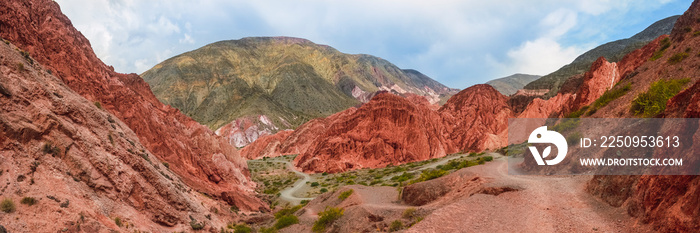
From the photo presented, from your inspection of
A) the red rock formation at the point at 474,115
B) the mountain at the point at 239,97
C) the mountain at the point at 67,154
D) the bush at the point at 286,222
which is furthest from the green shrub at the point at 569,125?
the mountain at the point at 239,97

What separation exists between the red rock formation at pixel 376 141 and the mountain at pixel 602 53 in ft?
150

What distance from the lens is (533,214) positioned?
11180 millimetres

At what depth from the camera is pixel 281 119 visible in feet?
489

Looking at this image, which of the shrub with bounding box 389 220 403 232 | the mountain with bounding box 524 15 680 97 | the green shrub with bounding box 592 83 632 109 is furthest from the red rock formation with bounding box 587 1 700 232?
the mountain with bounding box 524 15 680 97

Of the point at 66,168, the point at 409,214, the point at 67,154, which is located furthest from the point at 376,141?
the point at 66,168

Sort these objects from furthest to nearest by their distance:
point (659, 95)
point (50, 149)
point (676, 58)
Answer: point (676, 58) → point (659, 95) → point (50, 149)

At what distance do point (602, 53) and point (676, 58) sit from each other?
118 meters

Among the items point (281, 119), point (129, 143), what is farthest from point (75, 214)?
point (281, 119)

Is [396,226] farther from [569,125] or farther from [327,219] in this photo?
[569,125]

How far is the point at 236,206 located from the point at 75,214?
16.6m

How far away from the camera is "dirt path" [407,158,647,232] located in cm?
963

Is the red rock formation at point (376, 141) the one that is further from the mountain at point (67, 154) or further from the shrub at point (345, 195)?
the shrub at point (345, 195)

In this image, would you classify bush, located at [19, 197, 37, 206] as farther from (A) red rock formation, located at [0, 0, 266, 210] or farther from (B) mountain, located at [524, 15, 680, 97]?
(B) mountain, located at [524, 15, 680, 97]
